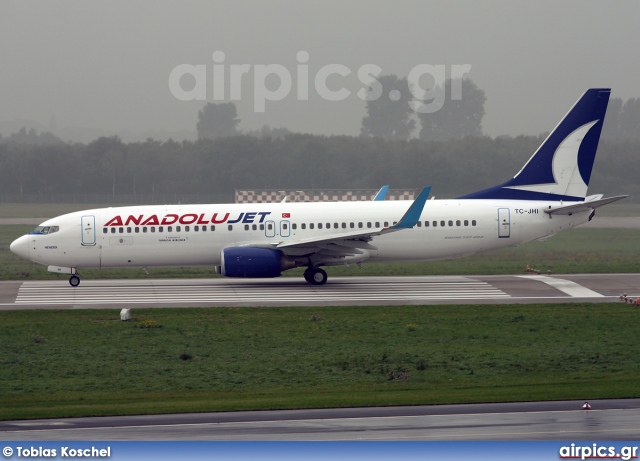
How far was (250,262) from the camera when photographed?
115ft

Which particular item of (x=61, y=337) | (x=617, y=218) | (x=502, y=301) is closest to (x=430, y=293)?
(x=502, y=301)

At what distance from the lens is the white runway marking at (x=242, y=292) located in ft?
108

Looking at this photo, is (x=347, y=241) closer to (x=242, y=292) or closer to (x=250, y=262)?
(x=250, y=262)

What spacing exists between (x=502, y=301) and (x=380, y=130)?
75.7 metres

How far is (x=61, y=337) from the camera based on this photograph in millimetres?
25562

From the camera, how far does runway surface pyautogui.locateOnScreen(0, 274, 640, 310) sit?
1270 inches

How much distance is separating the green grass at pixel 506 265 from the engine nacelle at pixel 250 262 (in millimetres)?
6009

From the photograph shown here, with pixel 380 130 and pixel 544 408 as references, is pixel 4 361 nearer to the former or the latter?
pixel 544 408

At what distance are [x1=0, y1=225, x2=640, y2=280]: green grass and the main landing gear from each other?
14.5ft

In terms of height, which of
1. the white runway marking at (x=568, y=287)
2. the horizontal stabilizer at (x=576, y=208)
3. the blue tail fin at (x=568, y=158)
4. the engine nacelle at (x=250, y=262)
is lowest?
the white runway marking at (x=568, y=287)

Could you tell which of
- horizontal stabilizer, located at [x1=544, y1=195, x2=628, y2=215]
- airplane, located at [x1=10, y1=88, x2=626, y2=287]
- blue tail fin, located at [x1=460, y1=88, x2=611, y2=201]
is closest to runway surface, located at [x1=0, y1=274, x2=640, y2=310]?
airplane, located at [x1=10, y1=88, x2=626, y2=287]

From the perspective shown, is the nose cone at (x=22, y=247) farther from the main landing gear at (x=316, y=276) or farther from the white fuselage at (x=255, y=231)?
the main landing gear at (x=316, y=276)

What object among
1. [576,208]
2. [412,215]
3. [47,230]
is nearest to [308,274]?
[412,215]

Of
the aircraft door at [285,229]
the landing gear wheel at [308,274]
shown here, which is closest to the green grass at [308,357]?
the landing gear wheel at [308,274]
